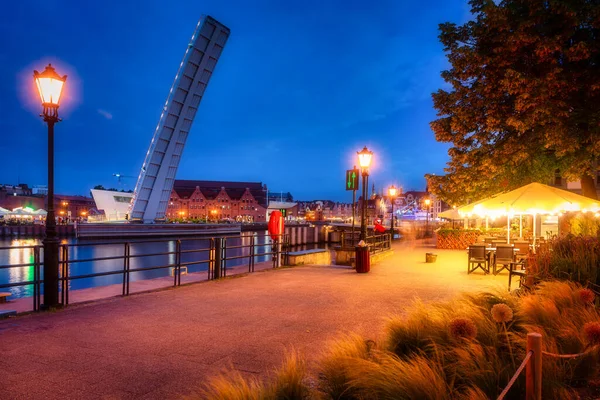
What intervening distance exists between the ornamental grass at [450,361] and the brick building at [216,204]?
123 metres

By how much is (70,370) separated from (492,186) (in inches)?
986

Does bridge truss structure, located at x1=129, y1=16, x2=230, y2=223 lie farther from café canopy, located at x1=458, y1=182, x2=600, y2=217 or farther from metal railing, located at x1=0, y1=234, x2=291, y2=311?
café canopy, located at x1=458, y1=182, x2=600, y2=217

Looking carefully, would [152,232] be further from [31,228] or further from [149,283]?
[149,283]

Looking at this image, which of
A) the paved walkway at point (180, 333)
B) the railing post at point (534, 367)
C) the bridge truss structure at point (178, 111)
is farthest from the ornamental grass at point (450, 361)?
the bridge truss structure at point (178, 111)

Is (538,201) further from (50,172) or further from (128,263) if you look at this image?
(50,172)

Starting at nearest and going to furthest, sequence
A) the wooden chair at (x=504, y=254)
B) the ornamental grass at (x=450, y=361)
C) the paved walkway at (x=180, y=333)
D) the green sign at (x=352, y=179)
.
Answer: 1. the ornamental grass at (x=450, y=361)
2. the paved walkway at (x=180, y=333)
3. the wooden chair at (x=504, y=254)
4. the green sign at (x=352, y=179)

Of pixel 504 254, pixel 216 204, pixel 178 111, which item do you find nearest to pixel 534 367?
pixel 504 254

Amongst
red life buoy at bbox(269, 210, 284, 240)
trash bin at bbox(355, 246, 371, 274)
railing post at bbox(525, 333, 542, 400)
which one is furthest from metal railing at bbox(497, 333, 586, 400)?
red life buoy at bbox(269, 210, 284, 240)

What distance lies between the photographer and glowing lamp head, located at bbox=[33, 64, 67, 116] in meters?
8.25

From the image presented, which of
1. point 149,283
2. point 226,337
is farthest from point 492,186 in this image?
point 226,337

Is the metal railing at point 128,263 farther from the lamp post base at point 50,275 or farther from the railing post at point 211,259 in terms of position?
the lamp post base at point 50,275

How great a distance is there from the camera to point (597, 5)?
A: 11953mm

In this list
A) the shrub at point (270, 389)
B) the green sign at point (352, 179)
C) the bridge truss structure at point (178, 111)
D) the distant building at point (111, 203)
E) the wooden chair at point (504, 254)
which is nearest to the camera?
the shrub at point (270, 389)

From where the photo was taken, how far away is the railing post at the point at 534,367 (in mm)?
2547
